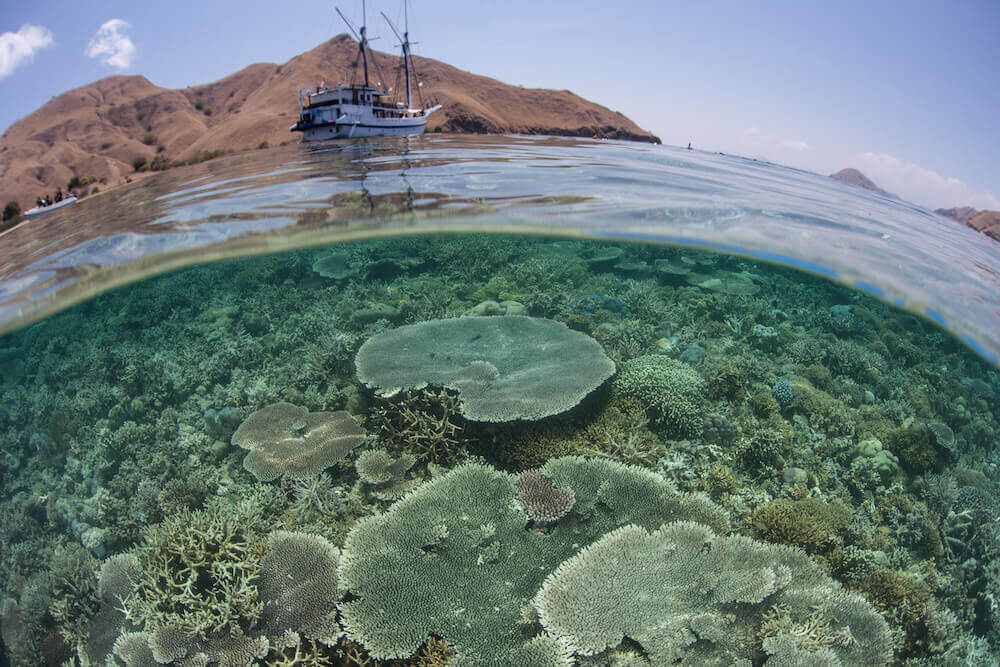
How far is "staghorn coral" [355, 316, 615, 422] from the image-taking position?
19.5 feet

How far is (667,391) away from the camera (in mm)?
6750

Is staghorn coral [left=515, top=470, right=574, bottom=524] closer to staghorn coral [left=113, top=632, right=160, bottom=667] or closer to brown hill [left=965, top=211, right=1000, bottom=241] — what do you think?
staghorn coral [left=113, top=632, right=160, bottom=667]

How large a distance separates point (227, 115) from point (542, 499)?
77324 millimetres

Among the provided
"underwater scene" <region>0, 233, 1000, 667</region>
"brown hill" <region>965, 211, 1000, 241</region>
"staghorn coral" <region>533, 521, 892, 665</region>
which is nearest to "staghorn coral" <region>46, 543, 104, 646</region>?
"underwater scene" <region>0, 233, 1000, 667</region>

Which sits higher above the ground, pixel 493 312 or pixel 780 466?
pixel 493 312

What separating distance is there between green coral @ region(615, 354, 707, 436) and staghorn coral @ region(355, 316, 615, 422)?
611mm

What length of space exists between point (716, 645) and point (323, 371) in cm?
682

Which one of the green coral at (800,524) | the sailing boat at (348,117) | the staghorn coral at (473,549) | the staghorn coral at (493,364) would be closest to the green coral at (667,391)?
the staghorn coral at (493,364)

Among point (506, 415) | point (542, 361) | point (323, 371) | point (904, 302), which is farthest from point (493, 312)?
point (904, 302)

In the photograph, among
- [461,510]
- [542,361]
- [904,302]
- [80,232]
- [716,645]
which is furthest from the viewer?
[904,302]

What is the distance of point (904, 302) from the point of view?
1192 centimetres

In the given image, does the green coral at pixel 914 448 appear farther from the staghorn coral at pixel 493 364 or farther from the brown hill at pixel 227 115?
the brown hill at pixel 227 115

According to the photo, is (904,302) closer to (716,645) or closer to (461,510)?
(716,645)

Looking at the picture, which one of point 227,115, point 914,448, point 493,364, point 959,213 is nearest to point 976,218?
point 959,213
